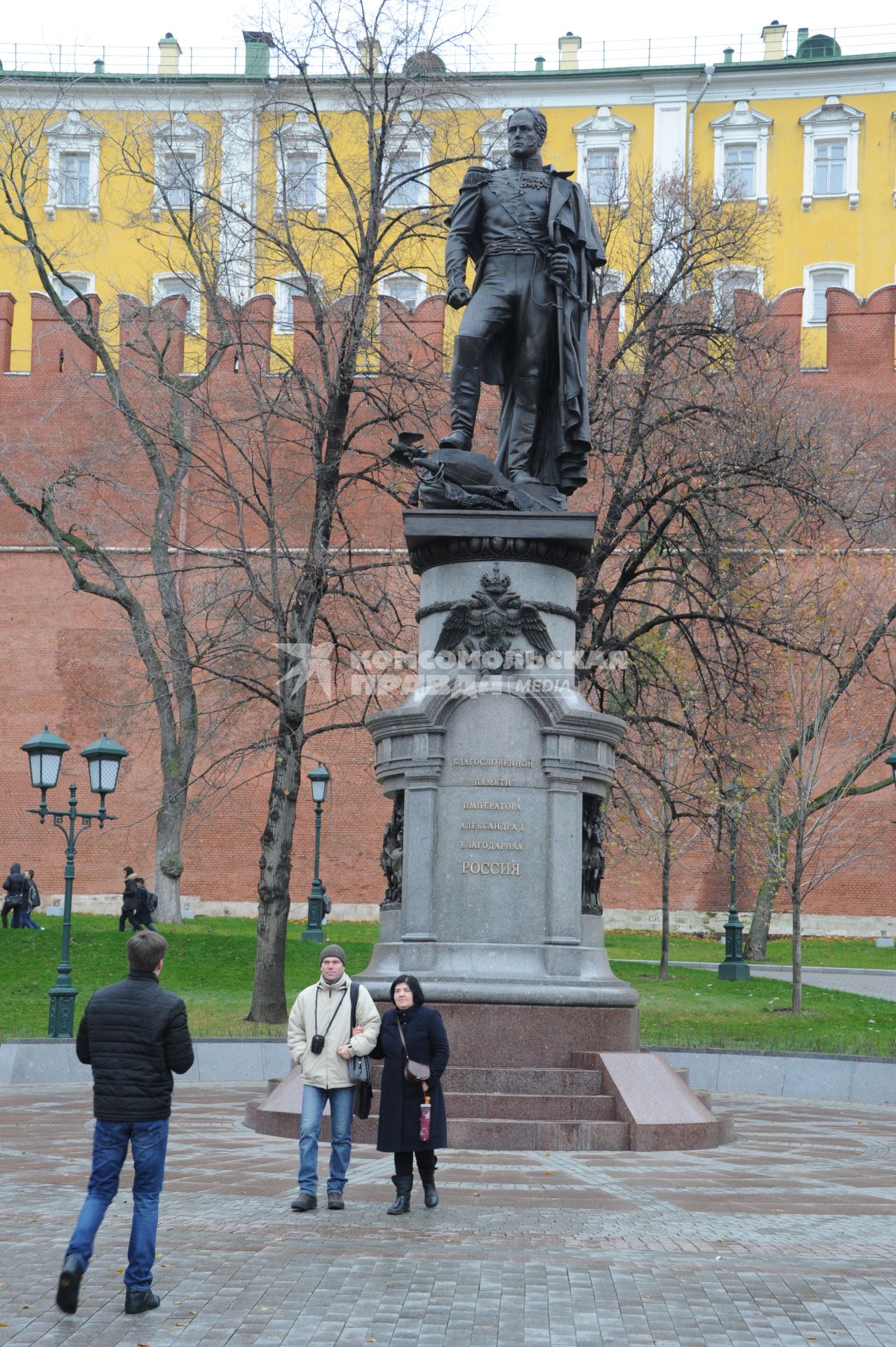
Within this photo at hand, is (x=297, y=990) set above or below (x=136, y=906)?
below

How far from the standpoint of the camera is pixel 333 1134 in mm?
8383

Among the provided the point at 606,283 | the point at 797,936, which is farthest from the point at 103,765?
the point at 606,283

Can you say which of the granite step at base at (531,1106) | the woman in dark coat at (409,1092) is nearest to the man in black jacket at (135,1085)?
the woman in dark coat at (409,1092)

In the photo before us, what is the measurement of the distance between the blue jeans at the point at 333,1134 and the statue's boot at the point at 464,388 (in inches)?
218

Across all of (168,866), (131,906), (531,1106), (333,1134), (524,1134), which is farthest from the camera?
(168,866)

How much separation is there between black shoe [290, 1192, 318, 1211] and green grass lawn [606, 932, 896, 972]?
23817 mm

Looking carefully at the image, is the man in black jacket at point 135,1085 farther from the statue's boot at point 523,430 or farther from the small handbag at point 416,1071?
the statue's boot at point 523,430

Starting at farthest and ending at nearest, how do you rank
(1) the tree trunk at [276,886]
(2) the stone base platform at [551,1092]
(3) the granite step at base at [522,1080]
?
(1) the tree trunk at [276,886]
(3) the granite step at base at [522,1080]
(2) the stone base platform at [551,1092]

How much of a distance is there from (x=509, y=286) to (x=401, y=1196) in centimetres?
704

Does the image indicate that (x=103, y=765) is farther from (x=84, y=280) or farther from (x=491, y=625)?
(x=84, y=280)

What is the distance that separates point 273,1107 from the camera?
11.0m

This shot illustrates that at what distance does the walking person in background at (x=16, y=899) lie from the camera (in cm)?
3194

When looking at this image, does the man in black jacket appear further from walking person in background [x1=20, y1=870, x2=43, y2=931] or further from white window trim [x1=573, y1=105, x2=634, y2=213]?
white window trim [x1=573, y1=105, x2=634, y2=213]

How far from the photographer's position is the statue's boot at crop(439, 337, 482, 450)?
41.2 feet
